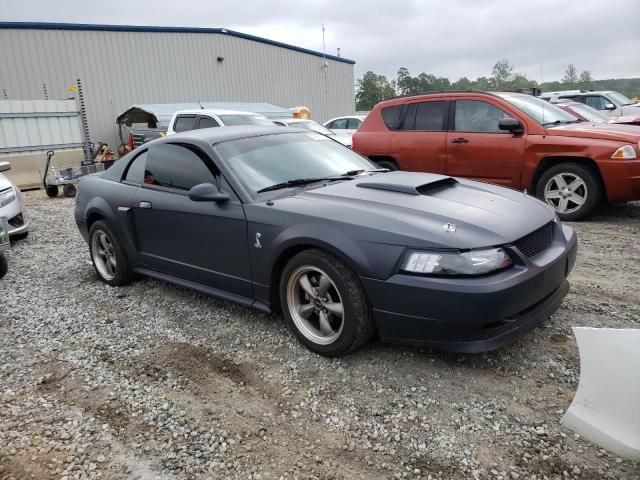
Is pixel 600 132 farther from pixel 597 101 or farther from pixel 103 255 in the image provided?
pixel 597 101

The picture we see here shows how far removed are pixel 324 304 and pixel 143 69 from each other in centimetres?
2005

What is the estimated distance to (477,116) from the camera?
697 centimetres

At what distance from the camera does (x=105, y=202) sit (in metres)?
4.57

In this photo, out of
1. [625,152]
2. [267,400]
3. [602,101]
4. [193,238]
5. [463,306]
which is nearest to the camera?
[463,306]

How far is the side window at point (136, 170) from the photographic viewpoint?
4.36m

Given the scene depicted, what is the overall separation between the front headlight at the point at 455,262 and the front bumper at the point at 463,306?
0.13 feet

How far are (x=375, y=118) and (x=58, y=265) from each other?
16.5ft

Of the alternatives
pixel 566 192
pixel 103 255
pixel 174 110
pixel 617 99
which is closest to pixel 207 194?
pixel 103 255

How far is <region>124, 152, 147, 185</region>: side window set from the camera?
4.36 metres

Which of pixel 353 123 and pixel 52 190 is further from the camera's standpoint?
pixel 353 123

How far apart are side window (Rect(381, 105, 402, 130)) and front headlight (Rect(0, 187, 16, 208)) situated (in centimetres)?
543

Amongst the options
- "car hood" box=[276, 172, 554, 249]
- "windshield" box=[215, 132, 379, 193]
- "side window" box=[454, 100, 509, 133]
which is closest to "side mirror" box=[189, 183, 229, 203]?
"windshield" box=[215, 132, 379, 193]

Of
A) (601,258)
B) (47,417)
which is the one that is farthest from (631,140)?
(47,417)

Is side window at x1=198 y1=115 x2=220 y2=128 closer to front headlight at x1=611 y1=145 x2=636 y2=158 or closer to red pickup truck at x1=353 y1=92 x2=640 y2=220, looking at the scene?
red pickup truck at x1=353 y1=92 x2=640 y2=220
